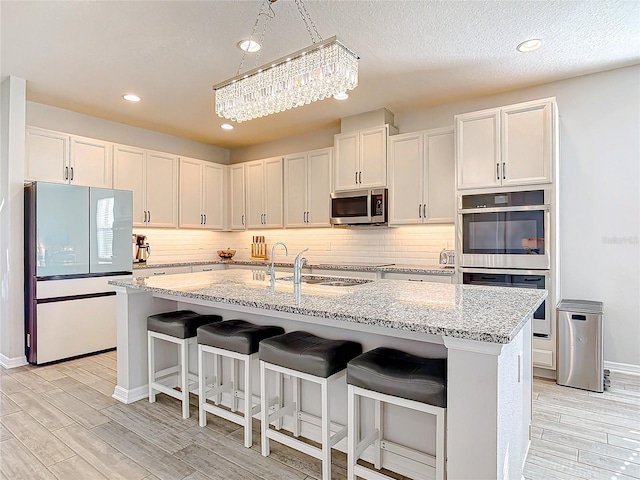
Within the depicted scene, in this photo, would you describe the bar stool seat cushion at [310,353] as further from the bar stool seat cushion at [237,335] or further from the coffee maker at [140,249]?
the coffee maker at [140,249]

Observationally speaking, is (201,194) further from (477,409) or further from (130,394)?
(477,409)

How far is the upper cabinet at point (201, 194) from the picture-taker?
18.1 feet

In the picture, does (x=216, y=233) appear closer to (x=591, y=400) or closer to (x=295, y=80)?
(x=295, y=80)

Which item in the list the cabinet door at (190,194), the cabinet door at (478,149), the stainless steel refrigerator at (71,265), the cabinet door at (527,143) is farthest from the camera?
the cabinet door at (190,194)

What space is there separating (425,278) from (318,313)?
2.51m

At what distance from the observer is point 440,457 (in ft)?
5.45

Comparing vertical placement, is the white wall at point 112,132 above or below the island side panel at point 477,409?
above

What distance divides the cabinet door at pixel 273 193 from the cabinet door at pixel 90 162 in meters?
2.02

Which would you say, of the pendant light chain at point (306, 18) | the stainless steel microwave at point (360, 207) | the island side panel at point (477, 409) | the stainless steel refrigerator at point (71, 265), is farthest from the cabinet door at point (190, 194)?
the island side panel at point (477, 409)

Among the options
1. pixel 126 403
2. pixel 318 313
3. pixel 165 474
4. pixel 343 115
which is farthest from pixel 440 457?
pixel 343 115

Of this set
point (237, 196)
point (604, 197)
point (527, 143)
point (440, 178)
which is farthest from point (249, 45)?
point (604, 197)

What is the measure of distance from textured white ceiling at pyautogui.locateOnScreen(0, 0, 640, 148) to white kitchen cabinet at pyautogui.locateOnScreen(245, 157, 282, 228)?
1507 millimetres

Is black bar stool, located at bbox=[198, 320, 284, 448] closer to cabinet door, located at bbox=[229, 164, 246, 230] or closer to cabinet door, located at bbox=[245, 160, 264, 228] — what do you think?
cabinet door, located at bbox=[245, 160, 264, 228]

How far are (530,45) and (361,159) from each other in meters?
2.06
